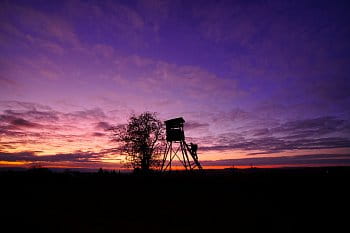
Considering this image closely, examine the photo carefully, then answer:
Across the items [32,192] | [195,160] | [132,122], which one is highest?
[132,122]

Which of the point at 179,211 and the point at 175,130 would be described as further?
the point at 175,130

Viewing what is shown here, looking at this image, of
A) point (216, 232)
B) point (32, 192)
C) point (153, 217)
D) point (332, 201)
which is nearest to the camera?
point (216, 232)

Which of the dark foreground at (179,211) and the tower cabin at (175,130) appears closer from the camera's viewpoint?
the dark foreground at (179,211)

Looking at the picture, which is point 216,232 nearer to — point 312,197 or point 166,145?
point 312,197

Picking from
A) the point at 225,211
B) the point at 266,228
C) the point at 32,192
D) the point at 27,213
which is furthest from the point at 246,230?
the point at 32,192

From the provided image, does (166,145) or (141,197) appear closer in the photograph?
(141,197)

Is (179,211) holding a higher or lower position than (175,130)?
lower

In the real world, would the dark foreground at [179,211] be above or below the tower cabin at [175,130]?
below

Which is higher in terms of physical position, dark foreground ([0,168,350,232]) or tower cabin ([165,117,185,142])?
tower cabin ([165,117,185,142])

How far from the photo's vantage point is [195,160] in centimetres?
3466

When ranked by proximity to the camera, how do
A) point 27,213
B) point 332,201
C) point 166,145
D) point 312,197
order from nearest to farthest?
point 27,213 < point 332,201 < point 312,197 < point 166,145

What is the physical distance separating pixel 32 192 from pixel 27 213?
697cm

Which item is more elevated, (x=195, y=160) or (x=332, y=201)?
(x=195, y=160)

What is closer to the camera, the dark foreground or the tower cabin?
the dark foreground
